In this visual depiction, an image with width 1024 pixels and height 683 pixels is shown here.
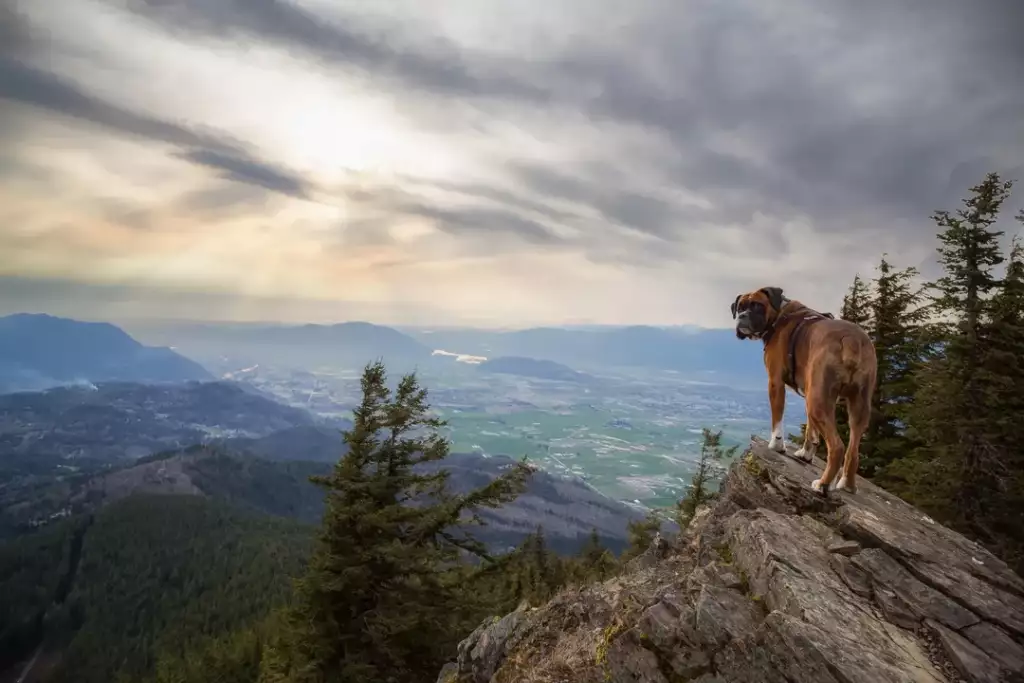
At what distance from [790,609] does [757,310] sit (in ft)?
16.2

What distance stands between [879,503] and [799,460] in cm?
155

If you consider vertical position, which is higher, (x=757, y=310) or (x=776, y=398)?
(x=757, y=310)

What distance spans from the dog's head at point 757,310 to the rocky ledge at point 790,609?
8.87ft

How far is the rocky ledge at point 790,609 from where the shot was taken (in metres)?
5.45

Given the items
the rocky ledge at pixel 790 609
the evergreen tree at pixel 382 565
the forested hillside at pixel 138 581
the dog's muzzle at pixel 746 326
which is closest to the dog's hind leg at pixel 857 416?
the rocky ledge at pixel 790 609

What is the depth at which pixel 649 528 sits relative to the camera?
36656 millimetres

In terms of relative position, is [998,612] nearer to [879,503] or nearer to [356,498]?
[879,503]

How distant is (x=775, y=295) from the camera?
9078mm

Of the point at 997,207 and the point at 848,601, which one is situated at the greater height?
the point at 997,207

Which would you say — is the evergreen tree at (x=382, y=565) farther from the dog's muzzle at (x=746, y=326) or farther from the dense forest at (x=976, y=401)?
the dense forest at (x=976, y=401)

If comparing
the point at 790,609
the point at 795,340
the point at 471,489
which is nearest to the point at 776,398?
the point at 795,340

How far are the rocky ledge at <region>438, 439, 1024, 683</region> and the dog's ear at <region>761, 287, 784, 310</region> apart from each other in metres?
3.10

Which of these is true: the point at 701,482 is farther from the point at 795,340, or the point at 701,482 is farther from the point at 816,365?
the point at 816,365

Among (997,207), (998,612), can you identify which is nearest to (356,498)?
(998,612)
